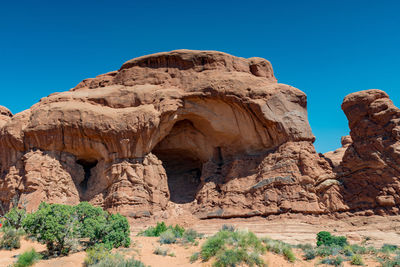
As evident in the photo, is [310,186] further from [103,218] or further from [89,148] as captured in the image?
[89,148]

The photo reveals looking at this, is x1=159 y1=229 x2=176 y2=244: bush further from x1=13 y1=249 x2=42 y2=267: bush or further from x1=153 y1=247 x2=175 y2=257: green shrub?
x1=13 y1=249 x2=42 y2=267: bush

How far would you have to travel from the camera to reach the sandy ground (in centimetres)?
1120

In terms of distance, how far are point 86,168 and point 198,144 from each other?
796 cm

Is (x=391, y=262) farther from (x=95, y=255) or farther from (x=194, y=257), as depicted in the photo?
(x=95, y=255)

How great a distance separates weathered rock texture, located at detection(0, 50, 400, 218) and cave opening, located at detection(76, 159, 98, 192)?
0.10 meters

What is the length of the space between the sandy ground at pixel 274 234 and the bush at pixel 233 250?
45 cm

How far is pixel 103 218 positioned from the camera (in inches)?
486

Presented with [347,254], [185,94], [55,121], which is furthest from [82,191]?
[347,254]

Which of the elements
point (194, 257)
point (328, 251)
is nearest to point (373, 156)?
point (328, 251)

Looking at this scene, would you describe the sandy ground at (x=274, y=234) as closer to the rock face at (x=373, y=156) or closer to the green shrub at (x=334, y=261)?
the green shrub at (x=334, y=261)

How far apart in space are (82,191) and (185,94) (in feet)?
29.8

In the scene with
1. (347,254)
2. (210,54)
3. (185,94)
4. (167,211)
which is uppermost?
(210,54)

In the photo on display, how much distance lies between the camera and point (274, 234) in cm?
1712

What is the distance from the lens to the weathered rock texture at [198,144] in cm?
1925
